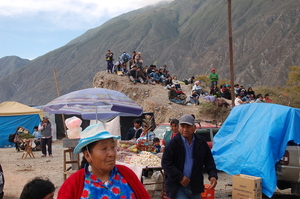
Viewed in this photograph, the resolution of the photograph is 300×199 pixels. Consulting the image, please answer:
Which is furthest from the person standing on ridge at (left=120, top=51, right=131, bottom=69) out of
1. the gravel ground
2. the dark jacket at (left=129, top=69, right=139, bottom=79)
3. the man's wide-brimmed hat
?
the man's wide-brimmed hat

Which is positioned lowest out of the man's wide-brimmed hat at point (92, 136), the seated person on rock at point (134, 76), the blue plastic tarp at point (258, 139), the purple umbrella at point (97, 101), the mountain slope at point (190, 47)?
the blue plastic tarp at point (258, 139)

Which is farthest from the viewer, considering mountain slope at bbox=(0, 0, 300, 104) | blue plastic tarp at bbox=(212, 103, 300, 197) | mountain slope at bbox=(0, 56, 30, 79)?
mountain slope at bbox=(0, 56, 30, 79)

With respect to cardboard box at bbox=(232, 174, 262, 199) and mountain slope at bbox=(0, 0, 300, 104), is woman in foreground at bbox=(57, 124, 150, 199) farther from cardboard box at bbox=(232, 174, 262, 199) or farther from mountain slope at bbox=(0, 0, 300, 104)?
mountain slope at bbox=(0, 0, 300, 104)

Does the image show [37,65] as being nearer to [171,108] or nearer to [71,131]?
[171,108]

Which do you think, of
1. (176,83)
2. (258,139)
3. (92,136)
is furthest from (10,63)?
(92,136)

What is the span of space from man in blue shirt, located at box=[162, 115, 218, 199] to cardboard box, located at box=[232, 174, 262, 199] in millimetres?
2647

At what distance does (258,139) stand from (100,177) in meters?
5.62

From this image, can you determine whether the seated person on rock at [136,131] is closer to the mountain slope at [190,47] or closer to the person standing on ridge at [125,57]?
the person standing on ridge at [125,57]

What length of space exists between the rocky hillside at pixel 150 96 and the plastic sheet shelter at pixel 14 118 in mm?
5610

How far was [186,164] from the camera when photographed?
439cm

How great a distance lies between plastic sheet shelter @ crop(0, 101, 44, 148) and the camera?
2351 cm

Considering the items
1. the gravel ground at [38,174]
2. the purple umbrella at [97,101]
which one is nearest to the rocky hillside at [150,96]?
the gravel ground at [38,174]

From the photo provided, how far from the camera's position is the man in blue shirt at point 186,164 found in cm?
435

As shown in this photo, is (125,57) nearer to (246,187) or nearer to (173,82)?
(173,82)
